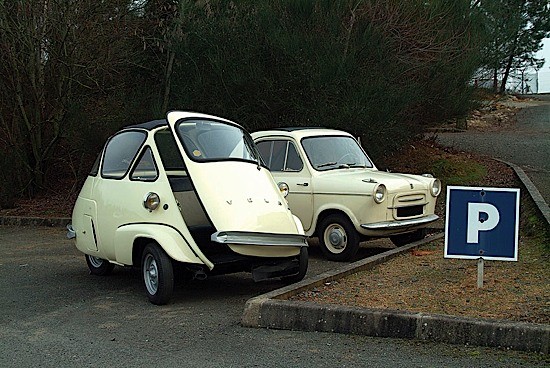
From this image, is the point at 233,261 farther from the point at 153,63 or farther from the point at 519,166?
the point at 519,166

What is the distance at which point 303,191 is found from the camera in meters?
11.1

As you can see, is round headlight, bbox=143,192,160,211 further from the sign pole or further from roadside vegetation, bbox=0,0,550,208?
roadside vegetation, bbox=0,0,550,208

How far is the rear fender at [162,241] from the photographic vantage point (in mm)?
7988

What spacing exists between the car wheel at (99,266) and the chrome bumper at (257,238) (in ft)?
8.12

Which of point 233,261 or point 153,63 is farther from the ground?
point 153,63

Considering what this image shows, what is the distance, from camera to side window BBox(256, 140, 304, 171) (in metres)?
11.5

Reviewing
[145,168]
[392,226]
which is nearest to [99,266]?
[145,168]

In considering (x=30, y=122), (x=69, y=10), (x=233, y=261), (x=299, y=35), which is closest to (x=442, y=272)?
(x=233, y=261)

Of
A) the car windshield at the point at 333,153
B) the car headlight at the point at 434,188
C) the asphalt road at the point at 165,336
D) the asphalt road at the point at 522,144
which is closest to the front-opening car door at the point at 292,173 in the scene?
the car windshield at the point at 333,153

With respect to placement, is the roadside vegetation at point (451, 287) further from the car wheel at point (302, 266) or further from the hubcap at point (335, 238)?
the hubcap at point (335, 238)

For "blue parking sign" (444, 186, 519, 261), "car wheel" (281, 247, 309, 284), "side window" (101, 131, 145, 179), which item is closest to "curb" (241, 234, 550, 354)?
"car wheel" (281, 247, 309, 284)

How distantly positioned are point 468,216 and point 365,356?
2183mm

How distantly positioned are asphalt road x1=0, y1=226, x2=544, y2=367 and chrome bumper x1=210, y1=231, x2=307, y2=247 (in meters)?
0.68

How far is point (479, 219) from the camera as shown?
24.8 ft
